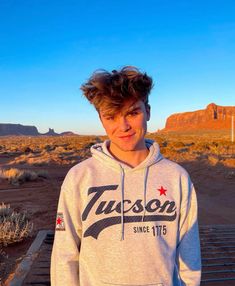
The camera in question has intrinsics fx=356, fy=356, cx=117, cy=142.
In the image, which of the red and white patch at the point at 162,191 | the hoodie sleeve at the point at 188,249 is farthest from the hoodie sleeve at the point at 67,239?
the hoodie sleeve at the point at 188,249

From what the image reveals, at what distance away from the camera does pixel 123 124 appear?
197cm

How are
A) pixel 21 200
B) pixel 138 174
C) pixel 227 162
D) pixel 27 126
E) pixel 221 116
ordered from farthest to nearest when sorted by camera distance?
pixel 27 126 < pixel 221 116 < pixel 227 162 < pixel 21 200 < pixel 138 174

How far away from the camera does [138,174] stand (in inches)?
78.4

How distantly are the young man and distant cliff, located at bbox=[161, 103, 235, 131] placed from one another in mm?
130613

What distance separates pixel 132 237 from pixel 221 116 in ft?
480

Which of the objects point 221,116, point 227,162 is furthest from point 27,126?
point 227,162

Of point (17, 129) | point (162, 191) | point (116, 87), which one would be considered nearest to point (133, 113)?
point (116, 87)

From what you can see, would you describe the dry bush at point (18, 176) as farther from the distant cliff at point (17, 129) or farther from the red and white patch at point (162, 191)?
the distant cliff at point (17, 129)

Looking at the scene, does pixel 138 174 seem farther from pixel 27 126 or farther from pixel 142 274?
pixel 27 126

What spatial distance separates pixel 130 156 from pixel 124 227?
0.42 m

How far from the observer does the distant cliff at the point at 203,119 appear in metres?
136

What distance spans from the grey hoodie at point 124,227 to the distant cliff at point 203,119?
131 m

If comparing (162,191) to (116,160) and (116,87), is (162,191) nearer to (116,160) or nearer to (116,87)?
(116,160)

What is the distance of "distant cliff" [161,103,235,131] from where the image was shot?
136m
